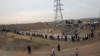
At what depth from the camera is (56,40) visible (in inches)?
2132

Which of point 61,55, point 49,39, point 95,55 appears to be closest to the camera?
point 95,55

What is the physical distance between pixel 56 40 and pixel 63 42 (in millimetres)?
3134

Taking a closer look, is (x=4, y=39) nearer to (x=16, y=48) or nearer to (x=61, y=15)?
(x=16, y=48)

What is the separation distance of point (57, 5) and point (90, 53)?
129 ft

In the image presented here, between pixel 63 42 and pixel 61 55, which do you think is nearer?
pixel 61 55

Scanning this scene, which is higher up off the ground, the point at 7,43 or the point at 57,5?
the point at 57,5

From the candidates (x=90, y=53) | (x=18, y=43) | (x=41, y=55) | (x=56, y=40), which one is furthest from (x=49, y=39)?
(x=90, y=53)

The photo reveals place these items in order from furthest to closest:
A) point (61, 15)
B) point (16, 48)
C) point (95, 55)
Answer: point (61, 15)
point (16, 48)
point (95, 55)

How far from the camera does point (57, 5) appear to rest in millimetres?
73125

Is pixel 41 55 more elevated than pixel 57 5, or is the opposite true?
pixel 57 5

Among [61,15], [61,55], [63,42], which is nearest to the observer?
[61,55]

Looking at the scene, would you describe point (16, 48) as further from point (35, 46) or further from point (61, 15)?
point (61, 15)

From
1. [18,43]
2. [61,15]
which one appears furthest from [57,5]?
[18,43]

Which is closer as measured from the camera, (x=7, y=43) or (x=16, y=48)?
(x=16, y=48)
